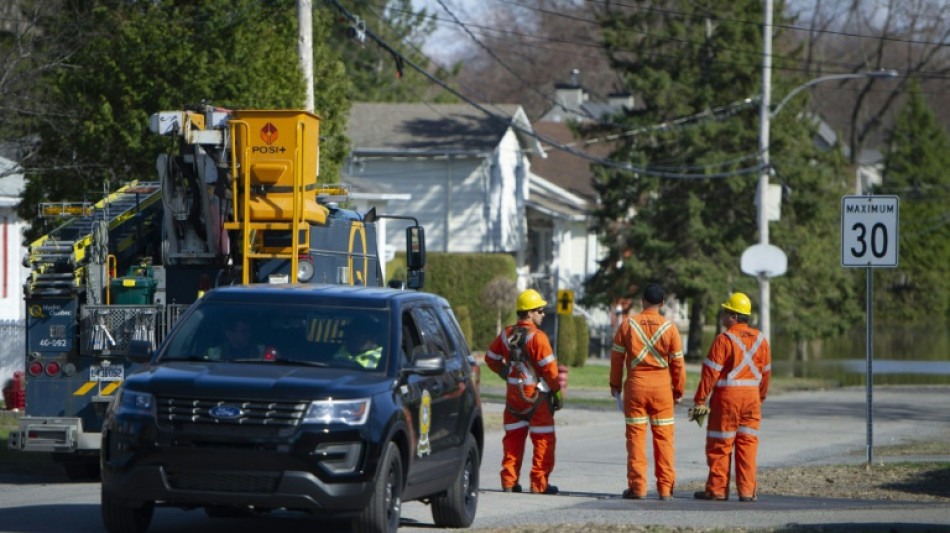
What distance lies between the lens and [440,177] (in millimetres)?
45281

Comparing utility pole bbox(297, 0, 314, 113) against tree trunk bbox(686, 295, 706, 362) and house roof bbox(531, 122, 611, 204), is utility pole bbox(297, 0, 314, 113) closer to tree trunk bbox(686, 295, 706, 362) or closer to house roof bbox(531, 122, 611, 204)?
tree trunk bbox(686, 295, 706, 362)

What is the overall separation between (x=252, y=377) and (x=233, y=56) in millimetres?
13922

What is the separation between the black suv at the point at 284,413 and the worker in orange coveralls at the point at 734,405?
135 inches

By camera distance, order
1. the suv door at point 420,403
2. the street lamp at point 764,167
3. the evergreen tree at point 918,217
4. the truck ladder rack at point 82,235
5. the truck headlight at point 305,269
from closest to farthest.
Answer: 1. the suv door at point 420,403
2. the truck ladder rack at point 82,235
3. the truck headlight at point 305,269
4. the street lamp at point 764,167
5. the evergreen tree at point 918,217

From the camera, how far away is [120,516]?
29.5 feet

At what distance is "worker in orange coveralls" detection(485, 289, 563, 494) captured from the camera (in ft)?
42.0

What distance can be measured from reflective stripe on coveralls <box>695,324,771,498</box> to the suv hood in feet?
14.7

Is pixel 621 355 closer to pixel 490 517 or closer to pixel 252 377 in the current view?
pixel 490 517

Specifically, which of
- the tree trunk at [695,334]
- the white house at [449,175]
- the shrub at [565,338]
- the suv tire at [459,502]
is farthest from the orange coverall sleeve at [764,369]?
the white house at [449,175]

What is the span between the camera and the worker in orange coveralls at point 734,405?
41.3ft

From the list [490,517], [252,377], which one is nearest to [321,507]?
[252,377]

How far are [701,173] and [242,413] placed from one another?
35.0 m

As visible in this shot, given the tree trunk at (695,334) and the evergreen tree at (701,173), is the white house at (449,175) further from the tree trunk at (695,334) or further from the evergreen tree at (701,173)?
the tree trunk at (695,334)

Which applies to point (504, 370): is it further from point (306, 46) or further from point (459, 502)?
point (306, 46)
